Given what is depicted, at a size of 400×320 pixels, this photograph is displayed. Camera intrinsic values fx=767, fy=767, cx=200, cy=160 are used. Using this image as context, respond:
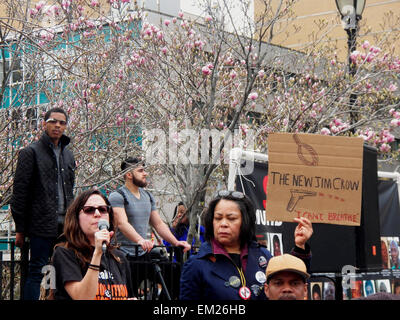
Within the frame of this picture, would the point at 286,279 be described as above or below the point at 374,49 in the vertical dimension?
below

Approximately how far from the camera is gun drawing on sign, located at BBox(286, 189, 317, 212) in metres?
6.55

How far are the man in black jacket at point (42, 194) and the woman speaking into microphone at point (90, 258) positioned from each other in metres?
1.78

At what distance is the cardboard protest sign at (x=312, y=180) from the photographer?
6562mm

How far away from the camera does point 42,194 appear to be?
7.43 meters

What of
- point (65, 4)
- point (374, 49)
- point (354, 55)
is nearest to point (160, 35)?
point (65, 4)

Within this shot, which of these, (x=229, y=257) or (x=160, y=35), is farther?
(x=160, y=35)

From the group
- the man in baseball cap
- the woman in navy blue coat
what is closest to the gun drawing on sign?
the woman in navy blue coat

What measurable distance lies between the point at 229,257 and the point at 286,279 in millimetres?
685

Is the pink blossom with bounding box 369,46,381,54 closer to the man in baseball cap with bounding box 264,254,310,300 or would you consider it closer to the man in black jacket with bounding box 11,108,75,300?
the man in black jacket with bounding box 11,108,75,300

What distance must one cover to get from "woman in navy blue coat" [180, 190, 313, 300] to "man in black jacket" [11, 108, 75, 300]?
2.30 metres

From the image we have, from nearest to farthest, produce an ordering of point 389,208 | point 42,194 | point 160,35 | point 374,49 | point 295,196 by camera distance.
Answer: point 295,196 → point 42,194 → point 389,208 → point 160,35 → point 374,49

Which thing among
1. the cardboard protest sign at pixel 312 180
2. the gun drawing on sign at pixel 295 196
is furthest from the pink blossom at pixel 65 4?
the gun drawing on sign at pixel 295 196

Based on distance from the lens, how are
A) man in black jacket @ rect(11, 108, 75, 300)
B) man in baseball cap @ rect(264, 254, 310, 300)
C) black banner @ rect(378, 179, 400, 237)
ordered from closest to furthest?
man in baseball cap @ rect(264, 254, 310, 300) < man in black jacket @ rect(11, 108, 75, 300) < black banner @ rect(378, 179, 400, 237)

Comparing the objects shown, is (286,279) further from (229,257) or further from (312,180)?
(312,180)
